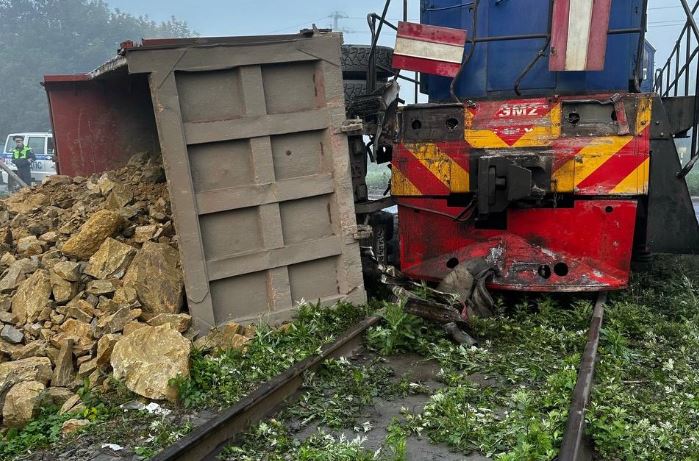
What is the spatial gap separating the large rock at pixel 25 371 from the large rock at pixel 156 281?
0.83 m

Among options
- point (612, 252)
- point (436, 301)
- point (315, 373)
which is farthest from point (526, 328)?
point (315, 373)

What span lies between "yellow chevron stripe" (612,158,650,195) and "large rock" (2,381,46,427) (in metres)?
4.66

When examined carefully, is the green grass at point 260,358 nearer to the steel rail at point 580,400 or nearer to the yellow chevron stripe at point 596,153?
the steel rail at point 580,400

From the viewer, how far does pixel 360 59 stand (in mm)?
6832

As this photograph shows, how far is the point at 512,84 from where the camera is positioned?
18.9ft

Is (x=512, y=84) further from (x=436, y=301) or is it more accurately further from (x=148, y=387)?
(x=148, y=387)

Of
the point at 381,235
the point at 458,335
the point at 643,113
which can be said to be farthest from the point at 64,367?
the point at 643,113

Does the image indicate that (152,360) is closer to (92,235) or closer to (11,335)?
(11,335)

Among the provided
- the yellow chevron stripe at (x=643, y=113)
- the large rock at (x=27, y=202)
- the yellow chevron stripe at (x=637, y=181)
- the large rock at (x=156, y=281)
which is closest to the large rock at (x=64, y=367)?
the large rock at (x=156, y=281)

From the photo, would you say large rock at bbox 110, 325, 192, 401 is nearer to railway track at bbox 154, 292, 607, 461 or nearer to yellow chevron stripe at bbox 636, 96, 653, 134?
railway track at bbox 154, 292, 607, 461

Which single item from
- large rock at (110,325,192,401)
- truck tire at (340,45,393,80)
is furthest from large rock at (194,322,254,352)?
truck tire at (340,45,393,80)

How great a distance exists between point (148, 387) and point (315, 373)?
3.46 ft

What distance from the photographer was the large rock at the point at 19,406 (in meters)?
3.67

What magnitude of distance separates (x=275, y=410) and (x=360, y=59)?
14.8 ft
